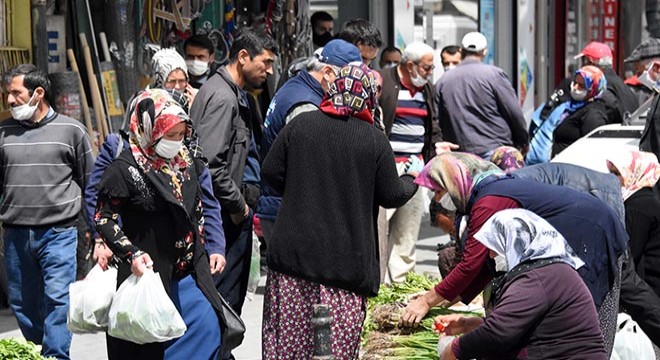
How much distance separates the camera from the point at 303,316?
6.06m

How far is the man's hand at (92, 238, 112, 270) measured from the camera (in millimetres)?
5965

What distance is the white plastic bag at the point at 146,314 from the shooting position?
5.55 metres

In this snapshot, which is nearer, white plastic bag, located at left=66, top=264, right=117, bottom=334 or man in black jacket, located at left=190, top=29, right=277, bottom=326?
white plastic bag, located at left=66, top=264, right=117, bottom=334

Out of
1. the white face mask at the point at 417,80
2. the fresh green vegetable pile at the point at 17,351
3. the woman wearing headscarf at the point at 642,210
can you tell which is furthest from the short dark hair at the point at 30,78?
the white face mask at the point at 417,80

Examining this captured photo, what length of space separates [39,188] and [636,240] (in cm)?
314

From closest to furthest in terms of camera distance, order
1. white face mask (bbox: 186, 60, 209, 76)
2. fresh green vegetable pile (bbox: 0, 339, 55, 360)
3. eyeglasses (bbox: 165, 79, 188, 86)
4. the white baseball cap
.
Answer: fresh green vegetable pile (bbox: 0, 339, 55, 360) → eyeglasses (bbox: 165, 79, 188, 86) → white face mask (bbox: 186, 60, 209, 76) → the white baseball cap

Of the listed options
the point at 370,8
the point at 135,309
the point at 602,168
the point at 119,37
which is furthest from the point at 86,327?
the point at 370,8

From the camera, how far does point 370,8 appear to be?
14508 millimetres

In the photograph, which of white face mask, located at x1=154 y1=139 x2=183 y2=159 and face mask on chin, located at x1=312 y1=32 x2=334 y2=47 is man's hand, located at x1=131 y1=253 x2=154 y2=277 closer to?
white face mask, located at x1=154 y1=139 x2=183 y2=159

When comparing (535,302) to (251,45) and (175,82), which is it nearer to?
(251,45)

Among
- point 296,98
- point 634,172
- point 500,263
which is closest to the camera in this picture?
point 500,263

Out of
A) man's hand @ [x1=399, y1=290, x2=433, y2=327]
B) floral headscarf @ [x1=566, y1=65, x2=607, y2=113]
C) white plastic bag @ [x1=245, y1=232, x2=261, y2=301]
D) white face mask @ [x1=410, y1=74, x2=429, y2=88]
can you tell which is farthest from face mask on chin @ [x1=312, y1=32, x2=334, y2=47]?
man's hand @ [x1=399, y1=290, x2=433, y2=327]

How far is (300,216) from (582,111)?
560 cm

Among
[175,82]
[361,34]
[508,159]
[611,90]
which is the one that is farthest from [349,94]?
[611,90]
